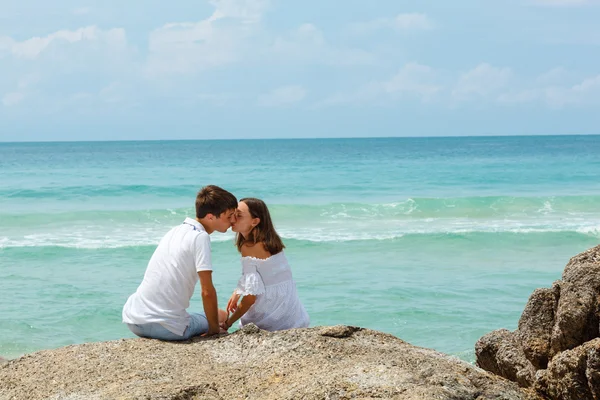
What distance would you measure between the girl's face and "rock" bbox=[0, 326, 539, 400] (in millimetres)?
877

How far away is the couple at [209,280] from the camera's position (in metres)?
4.69

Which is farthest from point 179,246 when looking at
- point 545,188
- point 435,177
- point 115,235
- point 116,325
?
point 435,177

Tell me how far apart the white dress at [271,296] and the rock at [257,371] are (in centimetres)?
60

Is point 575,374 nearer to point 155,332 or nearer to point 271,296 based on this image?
point 271,296

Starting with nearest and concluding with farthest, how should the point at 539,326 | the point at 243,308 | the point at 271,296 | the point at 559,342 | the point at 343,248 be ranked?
the point at 559,342, the point at 539,326, the point at 243,308, the point at 271,296, the point at 343,248

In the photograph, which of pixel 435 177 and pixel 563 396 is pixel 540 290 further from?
pixel 435 177

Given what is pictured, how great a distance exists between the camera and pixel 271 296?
204 inches

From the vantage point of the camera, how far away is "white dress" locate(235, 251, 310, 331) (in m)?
5.16

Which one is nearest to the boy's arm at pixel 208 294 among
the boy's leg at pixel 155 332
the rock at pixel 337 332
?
the boy's leg at pixel 155 332

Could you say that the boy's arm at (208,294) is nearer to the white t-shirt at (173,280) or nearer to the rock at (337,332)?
the white t-shirt at (173,280)

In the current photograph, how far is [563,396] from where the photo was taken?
3.62m

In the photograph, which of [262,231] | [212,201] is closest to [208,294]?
[212,201]

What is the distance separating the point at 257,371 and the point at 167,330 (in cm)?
96

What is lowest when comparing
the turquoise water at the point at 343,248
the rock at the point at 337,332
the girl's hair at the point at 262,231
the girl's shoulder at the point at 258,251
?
the turquoise water at the point at 343,248
